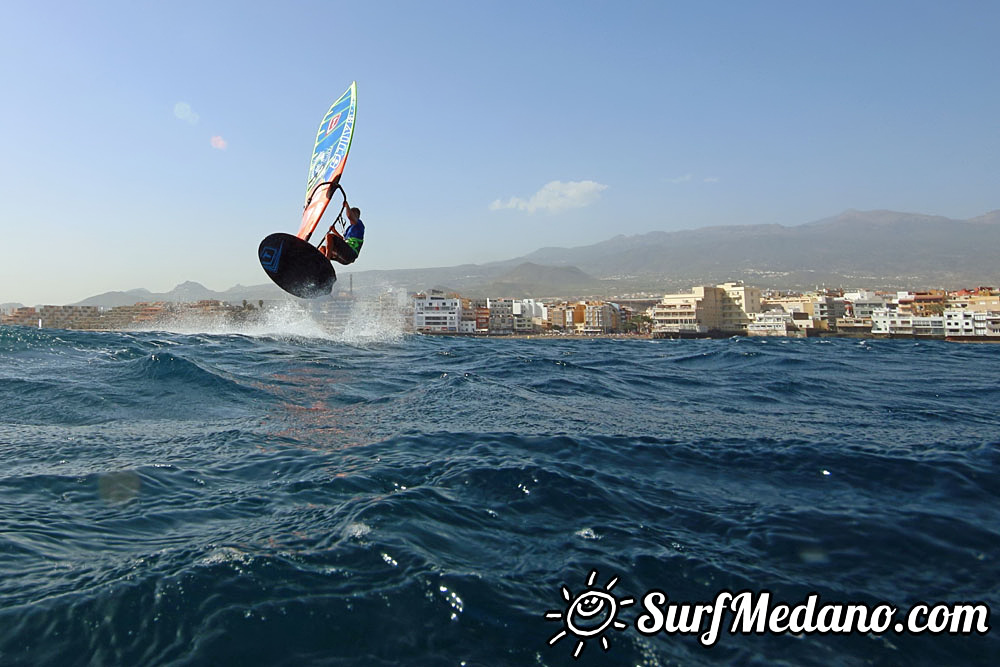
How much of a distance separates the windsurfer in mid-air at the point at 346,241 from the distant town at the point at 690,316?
136 ft

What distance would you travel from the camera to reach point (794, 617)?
2.92 metres

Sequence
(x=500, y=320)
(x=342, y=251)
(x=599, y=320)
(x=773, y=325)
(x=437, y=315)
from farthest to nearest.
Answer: (x=500, y=320) < (x=599, y=320) < (x=437, y=315) < (x=773, y=325) < (x=342, y=251)

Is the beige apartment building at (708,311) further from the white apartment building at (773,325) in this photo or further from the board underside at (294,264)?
the board underside at (294,264)

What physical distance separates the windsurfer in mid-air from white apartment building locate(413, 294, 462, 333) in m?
65.6

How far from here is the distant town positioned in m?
65.6

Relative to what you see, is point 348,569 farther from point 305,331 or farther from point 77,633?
point 305,331

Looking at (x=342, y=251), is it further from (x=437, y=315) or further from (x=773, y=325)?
(x=773, y=325)

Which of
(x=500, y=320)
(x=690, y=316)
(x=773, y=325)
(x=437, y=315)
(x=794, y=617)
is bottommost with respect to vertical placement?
(x=773, y=325)

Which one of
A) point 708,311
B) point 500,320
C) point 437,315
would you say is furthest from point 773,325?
point 437,315

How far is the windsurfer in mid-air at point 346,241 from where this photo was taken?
20.3 metres

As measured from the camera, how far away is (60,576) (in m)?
3.01

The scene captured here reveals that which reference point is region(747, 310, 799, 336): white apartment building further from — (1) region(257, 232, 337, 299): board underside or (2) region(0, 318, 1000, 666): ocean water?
(2) region(0, 318, 1000, 666): ocean water

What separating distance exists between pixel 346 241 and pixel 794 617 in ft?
65.5

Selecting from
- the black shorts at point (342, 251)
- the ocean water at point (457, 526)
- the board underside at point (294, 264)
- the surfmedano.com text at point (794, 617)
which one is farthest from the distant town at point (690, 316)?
the surfmedano.com text at point (794, 617)
